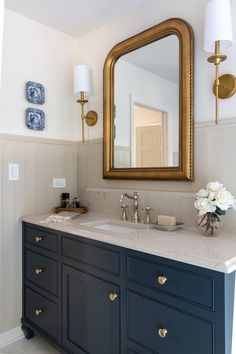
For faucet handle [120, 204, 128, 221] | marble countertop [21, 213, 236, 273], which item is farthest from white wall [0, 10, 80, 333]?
faucet handle [120, 204, 128, 221]

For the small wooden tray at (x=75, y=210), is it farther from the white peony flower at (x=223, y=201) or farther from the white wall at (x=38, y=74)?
the white peony flower at (x=223, y=201)

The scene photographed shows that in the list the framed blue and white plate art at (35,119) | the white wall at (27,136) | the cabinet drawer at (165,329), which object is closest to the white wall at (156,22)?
the white wall at (27,136)

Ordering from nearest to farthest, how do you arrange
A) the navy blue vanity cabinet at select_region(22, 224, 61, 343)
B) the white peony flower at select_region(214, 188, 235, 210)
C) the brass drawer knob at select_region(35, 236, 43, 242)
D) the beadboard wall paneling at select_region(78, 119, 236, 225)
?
the white peony flower at select_region(214, 188, 235, 210) < the beadboard wall paneling at select_region(78, 119, 236, 225) < the navy blue vanity cabinet at select_region(22, 224, 61, 343) < the brass drawer knob at select_region(35, 236, 43, 242)

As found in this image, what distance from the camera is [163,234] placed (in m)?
1.51

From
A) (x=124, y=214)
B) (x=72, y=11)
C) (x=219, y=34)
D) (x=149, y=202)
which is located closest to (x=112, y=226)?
(x=124, y=214)

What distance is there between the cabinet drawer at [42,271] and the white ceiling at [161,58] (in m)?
1.44

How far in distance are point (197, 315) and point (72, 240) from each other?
2.78 feet

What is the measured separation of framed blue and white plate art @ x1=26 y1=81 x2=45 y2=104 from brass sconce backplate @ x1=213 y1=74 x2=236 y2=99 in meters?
1.40

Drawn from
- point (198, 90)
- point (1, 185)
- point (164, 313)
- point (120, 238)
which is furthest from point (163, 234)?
point (1, 185)

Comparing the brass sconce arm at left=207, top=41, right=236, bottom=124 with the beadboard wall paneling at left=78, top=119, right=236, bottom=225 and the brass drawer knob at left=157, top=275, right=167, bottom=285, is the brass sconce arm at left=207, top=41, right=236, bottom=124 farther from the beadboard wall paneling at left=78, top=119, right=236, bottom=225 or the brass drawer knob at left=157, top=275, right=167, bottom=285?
the brass drawer knob at left=157, top=275, right=167, bottom=285

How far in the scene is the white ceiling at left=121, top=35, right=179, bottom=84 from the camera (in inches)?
70.3

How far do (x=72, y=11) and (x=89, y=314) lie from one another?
2121 millimetres

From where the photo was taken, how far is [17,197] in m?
2.16

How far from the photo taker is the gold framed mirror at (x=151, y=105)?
67.7 inches
